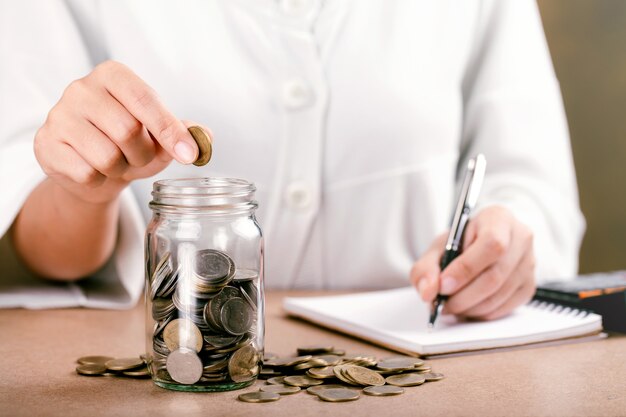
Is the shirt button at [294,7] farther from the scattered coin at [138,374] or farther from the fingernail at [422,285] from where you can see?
the scattered coin at [138,374]

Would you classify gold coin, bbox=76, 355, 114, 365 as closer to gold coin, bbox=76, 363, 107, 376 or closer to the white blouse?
gold coin, bbox=76, 363, 107, 376

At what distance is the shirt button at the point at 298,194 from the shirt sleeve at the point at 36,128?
27cm

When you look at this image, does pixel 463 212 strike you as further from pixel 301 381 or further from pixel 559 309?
pixel 301 381

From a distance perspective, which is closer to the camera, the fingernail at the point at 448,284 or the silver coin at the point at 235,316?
the silver coin at the point at 235,316

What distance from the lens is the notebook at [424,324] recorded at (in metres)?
1.11

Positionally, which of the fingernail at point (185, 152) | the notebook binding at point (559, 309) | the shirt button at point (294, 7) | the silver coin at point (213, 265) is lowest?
the notebook binding at point (559, 309)

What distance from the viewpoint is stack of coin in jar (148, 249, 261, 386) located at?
2.96 ft

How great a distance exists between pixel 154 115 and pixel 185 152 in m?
0.05

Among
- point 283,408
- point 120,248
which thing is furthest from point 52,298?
point 283,408

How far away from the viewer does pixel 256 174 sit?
62.2 inches

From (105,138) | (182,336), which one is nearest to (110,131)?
(105,138)

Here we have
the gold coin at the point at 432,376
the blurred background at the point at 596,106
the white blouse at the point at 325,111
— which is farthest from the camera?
the blurred background at the point at 596,106

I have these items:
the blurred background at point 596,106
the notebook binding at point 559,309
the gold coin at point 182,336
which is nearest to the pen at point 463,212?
the notebook binding at point 559,309

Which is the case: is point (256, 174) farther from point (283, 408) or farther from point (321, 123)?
point (283, 408)
